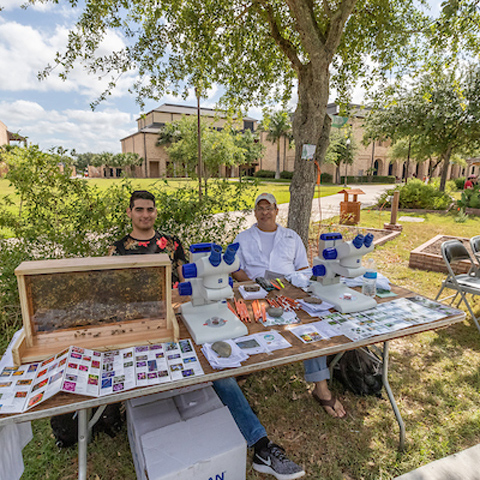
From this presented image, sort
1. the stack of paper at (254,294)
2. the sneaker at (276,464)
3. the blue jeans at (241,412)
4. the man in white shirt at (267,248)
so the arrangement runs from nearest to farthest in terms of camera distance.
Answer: the sneaker at (276,464), the blue jeans at (241,412), the stack of paper at (254,294), the man in white shirt at (267,248)

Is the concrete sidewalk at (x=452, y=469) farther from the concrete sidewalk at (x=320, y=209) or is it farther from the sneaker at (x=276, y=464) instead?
the concrete sidewalk at (x=320, y=209)

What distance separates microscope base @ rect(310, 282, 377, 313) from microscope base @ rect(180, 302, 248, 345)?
683mm

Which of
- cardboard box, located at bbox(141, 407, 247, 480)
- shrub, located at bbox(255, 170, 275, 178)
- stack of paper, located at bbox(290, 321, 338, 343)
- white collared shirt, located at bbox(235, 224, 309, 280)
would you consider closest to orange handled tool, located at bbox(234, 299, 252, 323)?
stack of paper, located at bbox(290, 321, 338, 343)

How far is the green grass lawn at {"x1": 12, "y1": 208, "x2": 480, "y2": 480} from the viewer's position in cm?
195

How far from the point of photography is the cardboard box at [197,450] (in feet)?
4.67

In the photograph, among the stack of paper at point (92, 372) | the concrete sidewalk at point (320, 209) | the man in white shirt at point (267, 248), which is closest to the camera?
the stack of paper at point (92, 372)

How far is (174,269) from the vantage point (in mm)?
2777

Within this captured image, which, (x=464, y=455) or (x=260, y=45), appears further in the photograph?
(x=260, y=45)

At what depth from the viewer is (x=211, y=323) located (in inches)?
66.7

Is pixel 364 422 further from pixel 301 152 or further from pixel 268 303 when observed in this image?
pixel 301 152

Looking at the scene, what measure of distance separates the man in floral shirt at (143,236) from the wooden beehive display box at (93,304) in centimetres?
94

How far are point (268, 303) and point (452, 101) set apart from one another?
48.3 ft

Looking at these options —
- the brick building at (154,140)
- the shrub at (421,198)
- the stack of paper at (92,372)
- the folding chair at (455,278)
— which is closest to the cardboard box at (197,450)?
the stack of paper at (92,372)

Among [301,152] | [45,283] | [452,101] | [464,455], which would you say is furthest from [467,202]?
[45,283]
